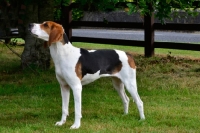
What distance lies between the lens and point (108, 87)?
32.8ft

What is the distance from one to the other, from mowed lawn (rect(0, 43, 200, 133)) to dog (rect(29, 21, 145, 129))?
0.36 meters

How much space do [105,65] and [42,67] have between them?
5.19 meters

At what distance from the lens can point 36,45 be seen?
12.0 metres

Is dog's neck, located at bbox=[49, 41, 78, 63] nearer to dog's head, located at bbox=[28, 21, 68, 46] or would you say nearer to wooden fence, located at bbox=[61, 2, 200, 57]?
dog's head, located at bbox=[28, 21, 68, 46]

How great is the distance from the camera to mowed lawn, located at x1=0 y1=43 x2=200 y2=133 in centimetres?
691

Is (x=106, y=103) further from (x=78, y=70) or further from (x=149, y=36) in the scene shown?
(x=149, y=36)

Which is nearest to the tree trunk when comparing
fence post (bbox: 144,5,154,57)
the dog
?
fence post (bbox: 144,5,154,57)

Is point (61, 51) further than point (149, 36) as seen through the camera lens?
No

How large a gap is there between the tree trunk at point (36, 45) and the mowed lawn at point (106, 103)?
0.27m

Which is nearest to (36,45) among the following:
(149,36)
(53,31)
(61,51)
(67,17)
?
(149,36)

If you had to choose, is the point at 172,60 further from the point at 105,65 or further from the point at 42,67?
the point at 105,65

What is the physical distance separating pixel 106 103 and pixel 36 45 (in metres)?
3.97

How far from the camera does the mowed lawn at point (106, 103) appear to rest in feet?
22.7

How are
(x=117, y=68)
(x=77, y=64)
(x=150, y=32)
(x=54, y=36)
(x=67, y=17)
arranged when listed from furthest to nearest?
(x=67, y=17) < (x=150, y=32) < (x=117, y=68) < (x=77, y=64) < (x=54, y=36)
